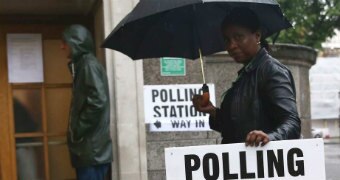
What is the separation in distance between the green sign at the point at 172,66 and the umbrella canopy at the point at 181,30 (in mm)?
1853

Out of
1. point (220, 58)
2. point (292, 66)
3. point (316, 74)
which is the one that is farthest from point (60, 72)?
point (316, 74)

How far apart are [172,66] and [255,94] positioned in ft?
10.1

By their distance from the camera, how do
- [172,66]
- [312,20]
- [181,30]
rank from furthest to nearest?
[312,20] → [172,66] → [181,30]

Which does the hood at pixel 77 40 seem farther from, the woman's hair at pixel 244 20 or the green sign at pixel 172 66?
the woman's hair at pixel 244 20

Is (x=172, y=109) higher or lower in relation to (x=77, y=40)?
lower

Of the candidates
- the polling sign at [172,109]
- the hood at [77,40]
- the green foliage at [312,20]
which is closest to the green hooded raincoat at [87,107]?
the hood at [77,40]

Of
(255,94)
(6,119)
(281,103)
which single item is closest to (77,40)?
(6,119)

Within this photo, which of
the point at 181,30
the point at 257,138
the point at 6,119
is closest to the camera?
the point at 257,138

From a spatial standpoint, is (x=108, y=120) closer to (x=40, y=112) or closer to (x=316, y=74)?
(x=40, y=112)

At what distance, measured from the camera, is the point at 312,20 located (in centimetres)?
1738

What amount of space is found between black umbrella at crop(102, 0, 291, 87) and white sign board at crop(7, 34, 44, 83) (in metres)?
2.50

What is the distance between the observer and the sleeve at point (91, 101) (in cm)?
486

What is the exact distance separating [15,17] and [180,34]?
9.35 feet

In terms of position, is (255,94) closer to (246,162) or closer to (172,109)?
(246,162)
